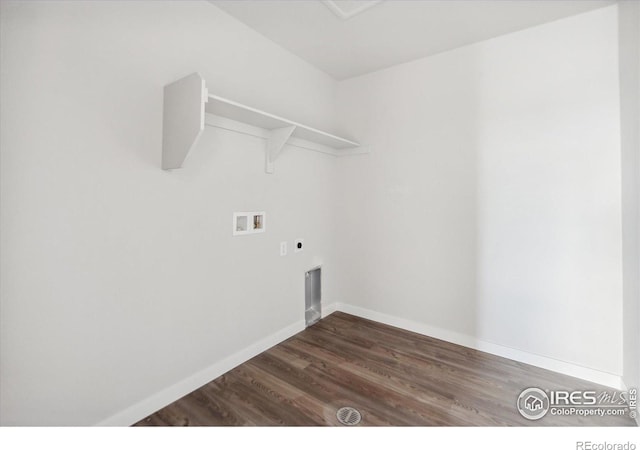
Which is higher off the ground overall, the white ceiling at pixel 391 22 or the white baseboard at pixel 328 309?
the white ceiling at pixel 391 22

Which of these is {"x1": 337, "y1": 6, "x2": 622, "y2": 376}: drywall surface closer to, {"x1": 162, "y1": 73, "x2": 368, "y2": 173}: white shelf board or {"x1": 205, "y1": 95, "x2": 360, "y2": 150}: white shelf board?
{"x1": 205, "y1": 95, "x2": 360, "y2": 150}: white shelf board

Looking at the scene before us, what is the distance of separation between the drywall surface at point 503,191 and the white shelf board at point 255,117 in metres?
0.66

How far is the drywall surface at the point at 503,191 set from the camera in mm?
1854

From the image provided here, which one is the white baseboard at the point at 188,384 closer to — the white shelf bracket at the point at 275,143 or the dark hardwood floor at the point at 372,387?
the dark hardwood floor at the point at 372,387

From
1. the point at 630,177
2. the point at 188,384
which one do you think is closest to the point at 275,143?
the point at 188,384

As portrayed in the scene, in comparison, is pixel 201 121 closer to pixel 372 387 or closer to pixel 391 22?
pixel 391 22

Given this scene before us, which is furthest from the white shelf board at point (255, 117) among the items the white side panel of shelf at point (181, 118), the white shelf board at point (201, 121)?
the white side panel of shelf at point (181, 118)

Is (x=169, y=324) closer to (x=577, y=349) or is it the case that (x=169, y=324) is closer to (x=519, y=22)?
(x=577, y=349)

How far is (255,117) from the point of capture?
6.15ft

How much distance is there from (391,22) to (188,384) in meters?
2.83

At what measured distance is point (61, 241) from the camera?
1252 millimetres

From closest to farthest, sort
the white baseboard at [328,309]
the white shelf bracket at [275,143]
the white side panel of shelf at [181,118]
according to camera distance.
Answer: the white side panel of shelf at [181,118] → the white shelf bracket at [275,143] → the white baseboard at [328,309]

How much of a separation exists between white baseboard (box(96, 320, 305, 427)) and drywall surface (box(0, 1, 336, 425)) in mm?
33

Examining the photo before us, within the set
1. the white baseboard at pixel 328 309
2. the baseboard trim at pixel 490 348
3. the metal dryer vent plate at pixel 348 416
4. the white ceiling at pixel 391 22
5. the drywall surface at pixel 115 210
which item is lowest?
the metal dryer vent plate at pixel 348 416
